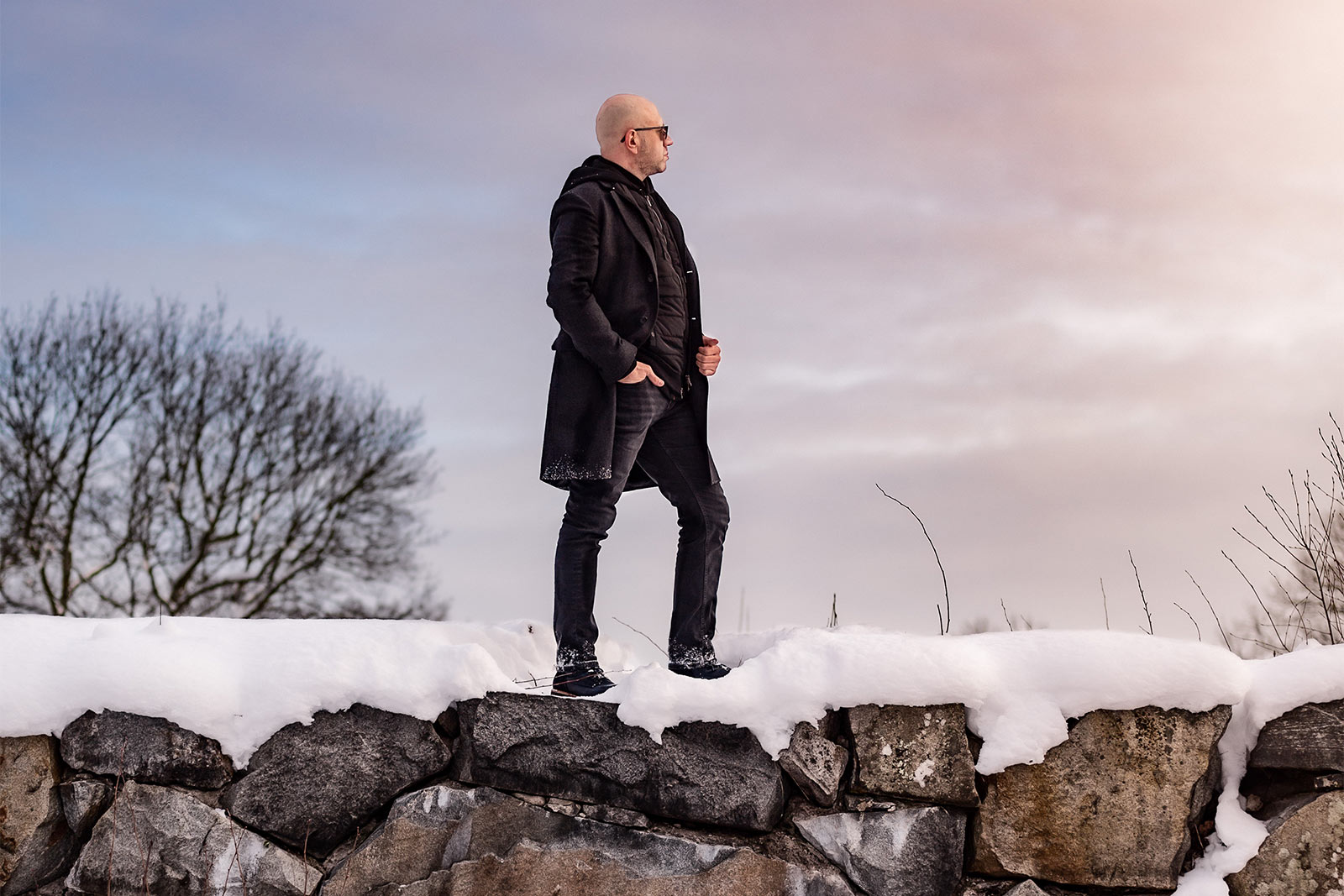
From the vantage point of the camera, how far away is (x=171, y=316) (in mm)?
13852

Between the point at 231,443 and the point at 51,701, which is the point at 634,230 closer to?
the point at 51,701

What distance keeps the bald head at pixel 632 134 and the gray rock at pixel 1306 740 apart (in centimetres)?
272

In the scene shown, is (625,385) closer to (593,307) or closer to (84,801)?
(593,307)

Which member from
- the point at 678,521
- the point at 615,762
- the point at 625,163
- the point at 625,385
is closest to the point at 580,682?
the point at 615,762

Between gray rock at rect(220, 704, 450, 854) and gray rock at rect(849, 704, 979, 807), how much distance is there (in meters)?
1.33

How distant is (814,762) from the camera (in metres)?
3.31

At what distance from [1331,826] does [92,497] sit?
42.4 feet

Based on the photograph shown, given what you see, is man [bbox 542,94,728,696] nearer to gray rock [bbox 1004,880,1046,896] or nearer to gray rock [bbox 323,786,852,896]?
gray rock [bbox 323,786,852,896]

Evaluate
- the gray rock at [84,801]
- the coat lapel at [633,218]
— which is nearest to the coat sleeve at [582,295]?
the coat lapel at [633,218]

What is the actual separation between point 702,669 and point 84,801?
2.07 meters

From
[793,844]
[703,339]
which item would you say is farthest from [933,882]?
[703,339]

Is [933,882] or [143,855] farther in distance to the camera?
[143,855]

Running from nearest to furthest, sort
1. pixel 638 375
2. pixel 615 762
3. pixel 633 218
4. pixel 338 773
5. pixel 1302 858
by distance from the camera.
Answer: pixel 1302 858 < pixel 615 762 < pixel 338 773 < pixel 638 375 < pixel 633 218

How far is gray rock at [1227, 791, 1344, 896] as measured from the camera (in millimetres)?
3227
